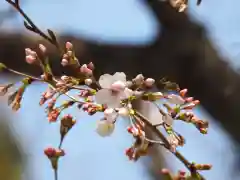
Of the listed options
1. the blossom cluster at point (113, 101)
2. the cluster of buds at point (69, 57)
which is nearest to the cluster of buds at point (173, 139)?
the blossom cluster at point (113, 101)

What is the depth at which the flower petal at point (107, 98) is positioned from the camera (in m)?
0.50

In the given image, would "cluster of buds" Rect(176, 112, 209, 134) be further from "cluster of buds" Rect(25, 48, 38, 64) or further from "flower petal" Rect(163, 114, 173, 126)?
"cluster of buds" Rect(25, 48, 38, 64)

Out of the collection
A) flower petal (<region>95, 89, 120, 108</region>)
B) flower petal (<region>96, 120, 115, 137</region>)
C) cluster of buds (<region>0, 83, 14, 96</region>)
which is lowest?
cluster of buds (<region>0, 83, 14, 96</region>)

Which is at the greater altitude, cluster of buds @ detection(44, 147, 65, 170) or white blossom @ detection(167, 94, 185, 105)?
white blossom @ detection(167, 94, 185, 105)

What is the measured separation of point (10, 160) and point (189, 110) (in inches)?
81.8

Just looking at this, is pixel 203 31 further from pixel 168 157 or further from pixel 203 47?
pixel 168 157

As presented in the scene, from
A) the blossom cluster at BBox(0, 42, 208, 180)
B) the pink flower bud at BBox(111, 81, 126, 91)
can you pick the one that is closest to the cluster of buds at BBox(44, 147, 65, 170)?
the blossom cluster at BBox(0, 42, 208, 180)

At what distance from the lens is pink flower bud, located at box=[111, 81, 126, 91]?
501 millimetres

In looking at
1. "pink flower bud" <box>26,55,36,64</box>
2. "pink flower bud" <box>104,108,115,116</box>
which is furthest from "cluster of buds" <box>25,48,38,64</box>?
"pink flower bud" <box>104,108,115,116</box>

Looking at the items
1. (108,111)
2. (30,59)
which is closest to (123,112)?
(108,111)

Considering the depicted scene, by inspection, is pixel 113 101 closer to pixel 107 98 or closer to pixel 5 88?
pixel 107 98

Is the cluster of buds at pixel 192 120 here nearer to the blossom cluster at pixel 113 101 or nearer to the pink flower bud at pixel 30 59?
the blossom cluster at pixel 113 101

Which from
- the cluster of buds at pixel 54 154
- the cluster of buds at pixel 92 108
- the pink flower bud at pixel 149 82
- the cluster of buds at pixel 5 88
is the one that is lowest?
the cluster of buds at pixel 54 154

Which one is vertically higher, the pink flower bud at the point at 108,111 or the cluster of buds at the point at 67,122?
the pink flower bud at the point at 108,111
